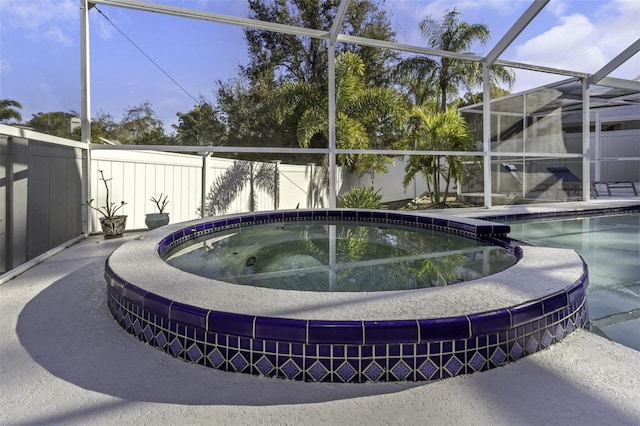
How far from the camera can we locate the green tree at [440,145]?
30.4 ft

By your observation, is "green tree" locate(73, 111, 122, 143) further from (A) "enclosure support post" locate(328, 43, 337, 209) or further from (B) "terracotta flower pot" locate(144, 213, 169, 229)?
(A) "enclosure support post" locate(328, 43, 337, 209)

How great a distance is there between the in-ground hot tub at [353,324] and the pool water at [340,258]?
64cm

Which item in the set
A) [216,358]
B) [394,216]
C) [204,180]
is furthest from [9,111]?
[394,216]

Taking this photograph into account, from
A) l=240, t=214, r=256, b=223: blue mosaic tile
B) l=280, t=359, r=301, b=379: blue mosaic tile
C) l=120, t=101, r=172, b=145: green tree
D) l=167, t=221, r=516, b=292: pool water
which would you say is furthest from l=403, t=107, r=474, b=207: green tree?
l=280, t=359, r=301, b=379: blue mosaic tile

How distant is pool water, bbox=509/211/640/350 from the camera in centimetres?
228

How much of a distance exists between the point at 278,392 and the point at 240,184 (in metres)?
6.96

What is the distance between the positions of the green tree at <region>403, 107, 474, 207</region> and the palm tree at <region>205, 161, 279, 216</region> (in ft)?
12.7

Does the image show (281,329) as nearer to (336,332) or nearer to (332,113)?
(336,332)

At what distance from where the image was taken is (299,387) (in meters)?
1.52

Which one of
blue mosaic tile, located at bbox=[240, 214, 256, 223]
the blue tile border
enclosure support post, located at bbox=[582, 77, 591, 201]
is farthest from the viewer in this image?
enclosure support post, located at bbox=[582, 77, 591, 201]

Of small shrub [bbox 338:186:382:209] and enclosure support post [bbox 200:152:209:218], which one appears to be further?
small shrub [bbox 338:186:382:209]

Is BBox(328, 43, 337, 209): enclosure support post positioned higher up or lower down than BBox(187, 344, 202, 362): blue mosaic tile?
higher up

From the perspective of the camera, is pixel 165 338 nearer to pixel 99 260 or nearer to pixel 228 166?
pixel 99 260

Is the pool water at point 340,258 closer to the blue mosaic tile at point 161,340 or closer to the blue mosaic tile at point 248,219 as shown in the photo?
the blue mosaic tile at point 248,219
